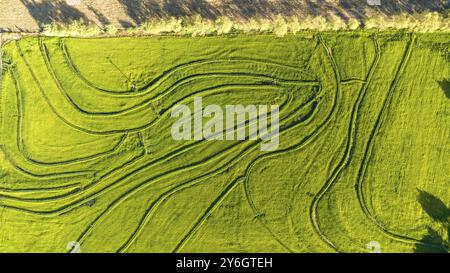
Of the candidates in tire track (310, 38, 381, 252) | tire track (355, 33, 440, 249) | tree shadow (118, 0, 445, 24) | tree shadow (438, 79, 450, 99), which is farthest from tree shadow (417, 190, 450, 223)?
tree shadow (118, 0, 445, 24)

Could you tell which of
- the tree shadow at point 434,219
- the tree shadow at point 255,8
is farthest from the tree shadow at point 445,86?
the tree shadow at point 434,219

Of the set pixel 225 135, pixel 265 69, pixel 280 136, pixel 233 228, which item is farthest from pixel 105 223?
pixel 265 69

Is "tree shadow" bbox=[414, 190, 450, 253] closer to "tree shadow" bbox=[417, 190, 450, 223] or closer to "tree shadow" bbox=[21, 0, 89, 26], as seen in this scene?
"tree shadow" bbox=[417, 190, 450, 223]

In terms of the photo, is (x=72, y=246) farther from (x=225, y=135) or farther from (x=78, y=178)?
(x=225, y=135)

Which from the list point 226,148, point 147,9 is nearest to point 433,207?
point 226,148

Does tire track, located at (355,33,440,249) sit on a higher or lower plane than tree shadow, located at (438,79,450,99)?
lower
